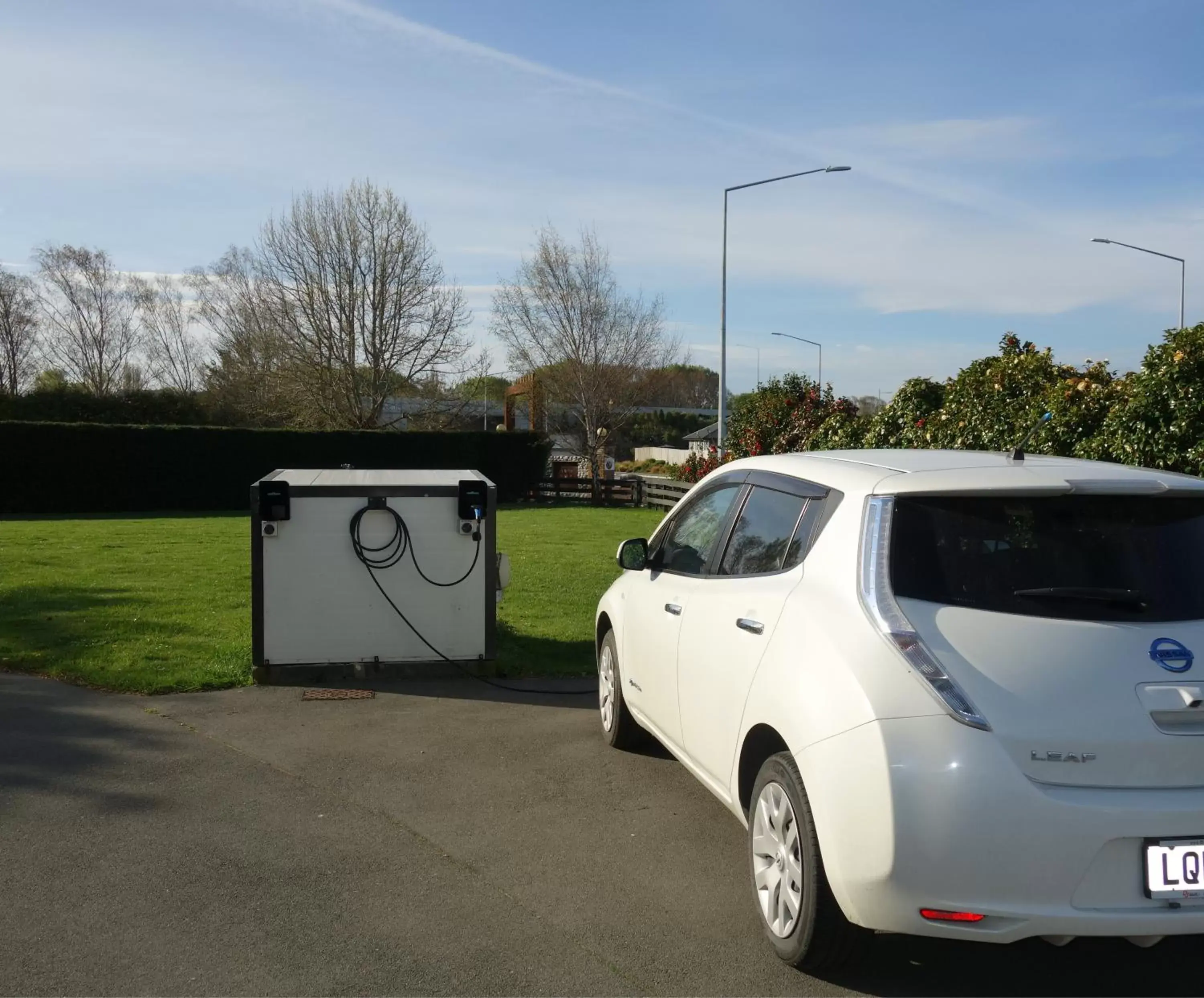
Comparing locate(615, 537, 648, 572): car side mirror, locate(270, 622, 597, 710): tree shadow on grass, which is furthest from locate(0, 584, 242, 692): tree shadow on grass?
locate(615, 537, 648, 572): car side mirror

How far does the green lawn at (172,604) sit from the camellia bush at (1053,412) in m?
3.94

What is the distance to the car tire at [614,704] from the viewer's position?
641 centimetres

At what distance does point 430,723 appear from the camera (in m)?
7.21

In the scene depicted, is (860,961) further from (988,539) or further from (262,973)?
(262,973)

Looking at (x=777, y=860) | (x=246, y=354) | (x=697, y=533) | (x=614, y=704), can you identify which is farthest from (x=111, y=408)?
(x=777, y=860)

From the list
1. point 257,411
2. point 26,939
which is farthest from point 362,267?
point 26,939

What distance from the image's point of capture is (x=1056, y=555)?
3.69m

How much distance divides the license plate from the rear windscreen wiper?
739 millimetres

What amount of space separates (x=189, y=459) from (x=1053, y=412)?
1070 inches

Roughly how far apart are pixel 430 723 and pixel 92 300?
6782 cm

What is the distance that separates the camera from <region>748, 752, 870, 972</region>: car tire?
3637 mm

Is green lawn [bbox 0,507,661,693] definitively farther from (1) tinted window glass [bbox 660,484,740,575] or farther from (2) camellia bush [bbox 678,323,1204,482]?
(2) camellia bush [bbox 678,323,1204,482]

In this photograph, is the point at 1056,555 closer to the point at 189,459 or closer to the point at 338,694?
the point at 338,694

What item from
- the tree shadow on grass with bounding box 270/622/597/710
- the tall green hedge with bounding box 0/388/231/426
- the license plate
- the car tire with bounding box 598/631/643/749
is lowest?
the tree shadow on grass with bounding box 270/622/597/710
